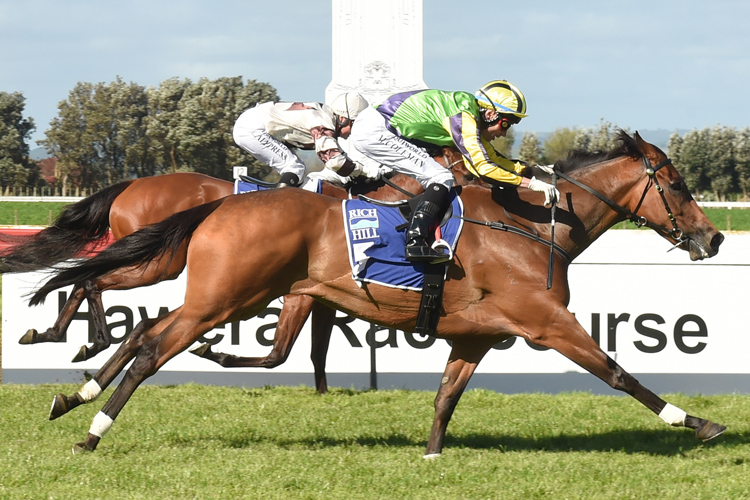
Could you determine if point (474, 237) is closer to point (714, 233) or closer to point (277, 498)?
point (714, 233)

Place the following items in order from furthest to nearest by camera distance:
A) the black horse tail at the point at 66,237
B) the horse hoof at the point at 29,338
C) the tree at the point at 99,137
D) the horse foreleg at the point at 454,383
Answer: the tree at the point at 99,137 → the horse hoof at the point at 29,338 → the black horse tail at the point at 66,237 → the horse foreleg at the point at 454,383

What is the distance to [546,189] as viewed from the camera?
16.3 ft

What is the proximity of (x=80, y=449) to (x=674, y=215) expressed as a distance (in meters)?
3.35

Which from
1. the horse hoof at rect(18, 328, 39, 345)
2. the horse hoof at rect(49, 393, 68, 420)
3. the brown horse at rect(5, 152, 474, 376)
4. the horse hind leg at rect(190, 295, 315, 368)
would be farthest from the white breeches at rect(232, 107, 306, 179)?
the horse hoof at rect(49, 393, 68, 420)

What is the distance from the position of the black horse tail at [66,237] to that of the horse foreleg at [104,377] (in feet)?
3.25

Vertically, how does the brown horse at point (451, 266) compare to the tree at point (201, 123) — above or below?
below

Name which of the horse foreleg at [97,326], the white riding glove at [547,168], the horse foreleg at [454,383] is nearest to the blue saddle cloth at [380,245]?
the horse foreleg at [454,383]

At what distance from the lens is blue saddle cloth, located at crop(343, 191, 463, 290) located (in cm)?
493

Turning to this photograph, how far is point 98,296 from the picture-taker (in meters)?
7.07

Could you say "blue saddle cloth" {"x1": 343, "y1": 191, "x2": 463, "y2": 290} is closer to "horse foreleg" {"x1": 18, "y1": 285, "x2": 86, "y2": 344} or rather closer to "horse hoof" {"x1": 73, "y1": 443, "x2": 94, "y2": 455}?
"horse hoof" {"x1": 73, "y1": 443, "x2": 94, "y2": 455}

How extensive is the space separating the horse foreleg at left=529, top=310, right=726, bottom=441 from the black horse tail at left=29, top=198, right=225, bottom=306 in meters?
1.87

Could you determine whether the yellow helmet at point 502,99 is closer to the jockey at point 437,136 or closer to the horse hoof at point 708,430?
the jockey at point 437,136

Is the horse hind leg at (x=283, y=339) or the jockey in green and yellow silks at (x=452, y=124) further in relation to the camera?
the horse hind leg at (x=283, y=339)

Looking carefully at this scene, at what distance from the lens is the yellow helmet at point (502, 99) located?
5152mm
